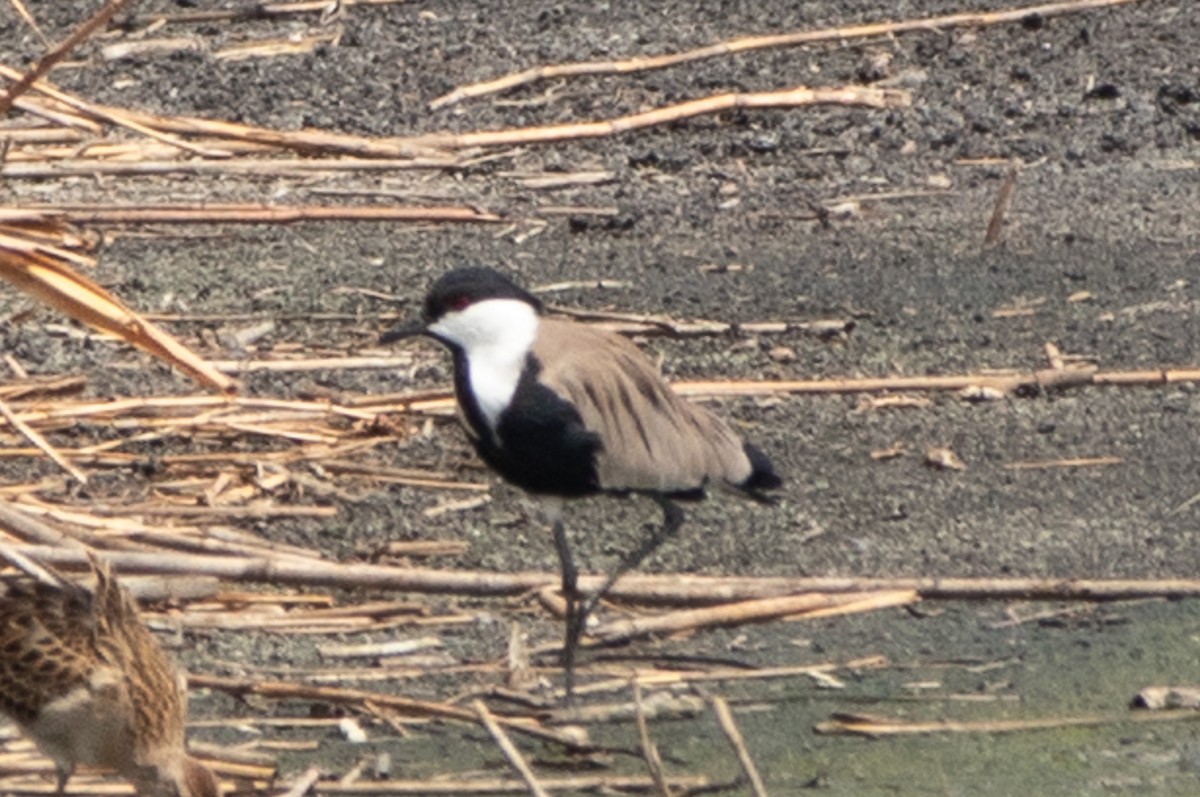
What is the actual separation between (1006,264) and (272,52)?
11.1ft

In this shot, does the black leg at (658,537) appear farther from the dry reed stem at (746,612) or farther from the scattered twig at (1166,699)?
the scattered twig at (1166,699)

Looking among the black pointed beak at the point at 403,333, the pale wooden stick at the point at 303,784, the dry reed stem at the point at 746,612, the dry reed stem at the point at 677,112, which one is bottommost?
the dry reed stem at the point at 746,612

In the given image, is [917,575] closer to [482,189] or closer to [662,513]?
[662,513]

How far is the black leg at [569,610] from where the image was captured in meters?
6.05

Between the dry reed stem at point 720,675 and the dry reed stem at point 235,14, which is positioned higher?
Result: the dry reed stem at point 235,14

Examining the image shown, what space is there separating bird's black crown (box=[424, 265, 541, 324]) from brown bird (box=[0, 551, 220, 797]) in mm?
1268

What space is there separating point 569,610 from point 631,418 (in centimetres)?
64

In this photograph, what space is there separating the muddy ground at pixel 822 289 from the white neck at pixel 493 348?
555mm

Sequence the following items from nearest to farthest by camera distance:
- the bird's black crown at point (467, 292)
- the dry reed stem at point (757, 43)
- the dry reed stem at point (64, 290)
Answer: the dry reed stem at point (64, 290) < the bird's black crown at point (467, 292) < the dry reed stem at point (757, 43)

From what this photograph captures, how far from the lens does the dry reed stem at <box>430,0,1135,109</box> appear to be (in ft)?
33.9

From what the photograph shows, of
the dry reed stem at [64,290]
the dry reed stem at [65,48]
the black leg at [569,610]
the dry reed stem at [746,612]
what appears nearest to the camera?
the dry reed stem at [65,48]

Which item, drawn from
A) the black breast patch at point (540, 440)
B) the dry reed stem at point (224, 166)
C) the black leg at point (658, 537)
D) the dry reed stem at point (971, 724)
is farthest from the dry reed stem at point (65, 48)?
the dry reed stem at point (224, 166)

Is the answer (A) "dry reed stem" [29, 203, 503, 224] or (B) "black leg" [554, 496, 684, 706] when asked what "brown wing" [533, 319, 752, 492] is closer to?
(B) "black leg" [554, 496, 684, 706]

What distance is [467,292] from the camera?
6.54 meters
